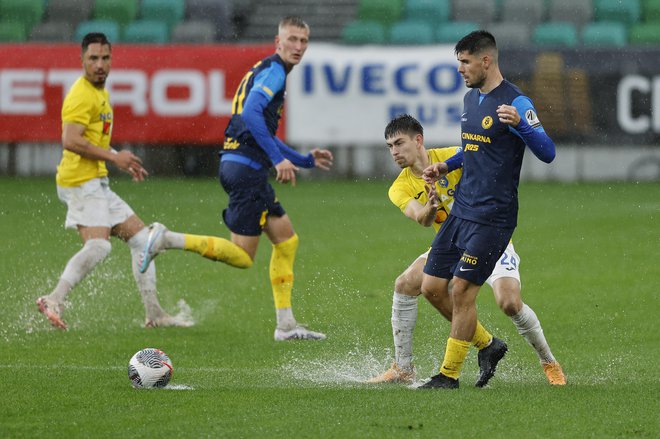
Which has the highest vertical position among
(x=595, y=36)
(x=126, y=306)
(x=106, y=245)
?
(x=595, y=36)

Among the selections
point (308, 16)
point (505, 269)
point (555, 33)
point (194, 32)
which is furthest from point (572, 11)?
point (505, 269)

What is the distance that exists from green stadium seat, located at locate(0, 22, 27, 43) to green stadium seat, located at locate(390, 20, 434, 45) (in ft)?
20.6

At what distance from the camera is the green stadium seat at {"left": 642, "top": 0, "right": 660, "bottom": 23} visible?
71.7 feet

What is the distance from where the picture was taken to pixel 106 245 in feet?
33.8

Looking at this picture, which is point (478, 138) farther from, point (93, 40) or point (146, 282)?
point (93, 40)

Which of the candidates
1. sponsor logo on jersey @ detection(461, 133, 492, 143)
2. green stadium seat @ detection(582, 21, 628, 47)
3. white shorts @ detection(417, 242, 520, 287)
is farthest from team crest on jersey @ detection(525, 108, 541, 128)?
A: green stadium seat @ detection(582, 21, 628, 47)

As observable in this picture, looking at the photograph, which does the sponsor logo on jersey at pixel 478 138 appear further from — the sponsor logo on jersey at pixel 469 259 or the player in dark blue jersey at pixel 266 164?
the player in dark blue jersey at pixel 266 164

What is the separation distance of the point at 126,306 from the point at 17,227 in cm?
454

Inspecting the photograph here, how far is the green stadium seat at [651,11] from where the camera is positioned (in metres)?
21.9

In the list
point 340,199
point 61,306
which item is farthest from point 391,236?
point 61,306

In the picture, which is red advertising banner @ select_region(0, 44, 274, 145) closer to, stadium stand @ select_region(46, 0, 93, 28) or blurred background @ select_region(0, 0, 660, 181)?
blurred background @ select_region(0, 0, 660, 181)

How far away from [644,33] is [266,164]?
12868 mm

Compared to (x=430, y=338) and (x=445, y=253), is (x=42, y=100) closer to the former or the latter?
(x=430, y=338)

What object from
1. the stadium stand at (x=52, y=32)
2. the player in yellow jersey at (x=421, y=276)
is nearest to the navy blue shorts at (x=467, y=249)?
the player in yellow jersey at (x=421, y=276)
